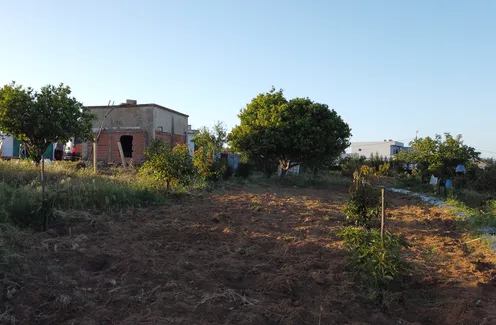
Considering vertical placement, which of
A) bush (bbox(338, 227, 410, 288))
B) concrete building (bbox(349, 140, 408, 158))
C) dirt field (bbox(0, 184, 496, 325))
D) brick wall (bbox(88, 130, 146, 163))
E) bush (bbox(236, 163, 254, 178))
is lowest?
dirt field (bbox(0, 184, 496, 325))

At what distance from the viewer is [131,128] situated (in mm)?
21641

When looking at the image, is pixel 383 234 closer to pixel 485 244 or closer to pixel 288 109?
pixel 485 244

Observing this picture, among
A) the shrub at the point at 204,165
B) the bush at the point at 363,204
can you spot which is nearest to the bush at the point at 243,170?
the shrub at the point at 204,165

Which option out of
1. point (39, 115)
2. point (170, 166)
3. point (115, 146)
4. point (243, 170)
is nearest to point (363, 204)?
point (170, 166)

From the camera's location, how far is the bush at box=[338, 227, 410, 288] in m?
3.73

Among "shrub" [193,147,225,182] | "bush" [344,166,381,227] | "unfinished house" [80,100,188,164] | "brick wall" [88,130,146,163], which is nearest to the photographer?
"bush" [344,166,381,227]

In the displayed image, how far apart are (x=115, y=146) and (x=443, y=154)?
1648cm

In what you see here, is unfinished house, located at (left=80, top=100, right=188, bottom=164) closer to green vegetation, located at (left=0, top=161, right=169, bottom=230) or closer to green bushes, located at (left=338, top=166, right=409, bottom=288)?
green vegetation, located at (left=0, top=161, right=169, bottom=230)

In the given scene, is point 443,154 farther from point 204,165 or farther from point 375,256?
point 375,256

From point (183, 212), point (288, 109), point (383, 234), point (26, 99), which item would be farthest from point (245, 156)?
point (383, 234)

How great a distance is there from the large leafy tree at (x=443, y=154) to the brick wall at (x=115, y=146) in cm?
1395

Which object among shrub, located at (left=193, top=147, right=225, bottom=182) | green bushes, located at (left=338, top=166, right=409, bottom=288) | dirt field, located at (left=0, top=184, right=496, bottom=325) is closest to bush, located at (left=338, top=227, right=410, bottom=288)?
green bushes, located at (left=338, top=166, right=409, bottom=288)

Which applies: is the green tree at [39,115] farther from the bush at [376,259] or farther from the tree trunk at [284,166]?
the bush at [376,259]

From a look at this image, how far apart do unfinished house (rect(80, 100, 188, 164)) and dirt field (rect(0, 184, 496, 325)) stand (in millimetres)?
15595
